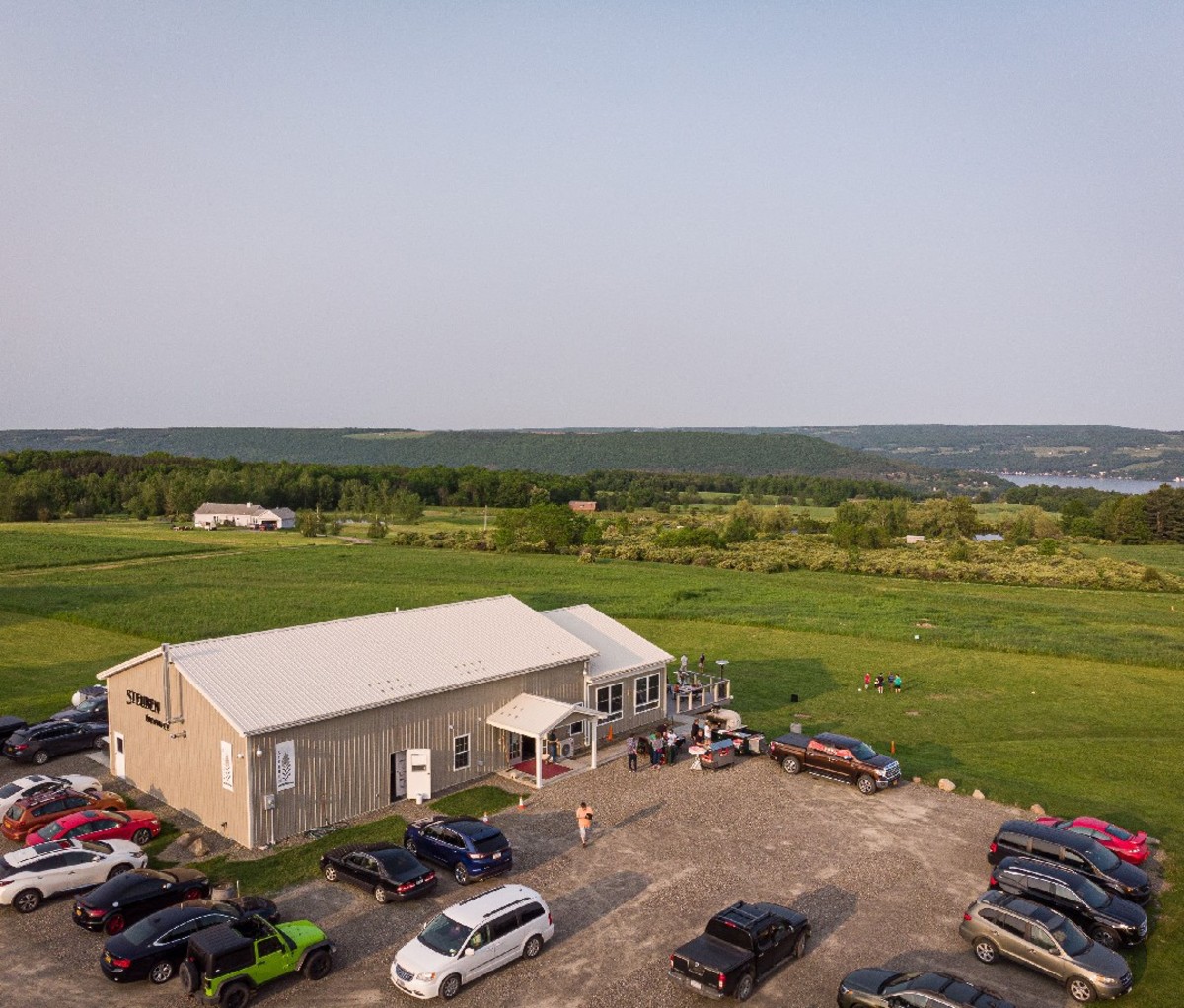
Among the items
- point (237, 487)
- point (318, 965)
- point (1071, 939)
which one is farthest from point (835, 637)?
point (237, 487)

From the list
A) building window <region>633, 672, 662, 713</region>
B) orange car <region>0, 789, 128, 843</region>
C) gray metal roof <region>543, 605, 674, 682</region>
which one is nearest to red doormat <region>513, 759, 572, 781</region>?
gray metal roof <region>543, 605, 674, 682</region>

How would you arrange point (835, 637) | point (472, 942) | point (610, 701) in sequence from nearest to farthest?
point (472, 942)
point (610, 701)
point (835, 637)

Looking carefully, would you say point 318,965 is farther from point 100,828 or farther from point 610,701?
point 610,701

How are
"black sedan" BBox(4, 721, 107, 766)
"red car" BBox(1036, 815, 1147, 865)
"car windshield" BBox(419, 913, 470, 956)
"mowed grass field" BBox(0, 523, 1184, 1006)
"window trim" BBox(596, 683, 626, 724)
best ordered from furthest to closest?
"window trim" BBox(596, 683, 626, 724)
"mowed grass field" BBox(0, 523, 1184, 1006)
"black sedan" BBox(4, 721, 107, 766)
"red car" BBox(1036, 815, 1147, 865)
"car windshield" BBox(419, 913, 470, 956)

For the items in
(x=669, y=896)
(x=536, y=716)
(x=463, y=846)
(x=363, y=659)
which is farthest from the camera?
(x=536, y=716)

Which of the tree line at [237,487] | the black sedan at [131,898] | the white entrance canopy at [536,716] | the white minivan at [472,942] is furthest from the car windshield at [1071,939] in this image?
the tree line at [237,487]

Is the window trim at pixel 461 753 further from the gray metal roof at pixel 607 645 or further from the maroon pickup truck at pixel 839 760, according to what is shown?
the maroon pickup truck at pixel 839 760

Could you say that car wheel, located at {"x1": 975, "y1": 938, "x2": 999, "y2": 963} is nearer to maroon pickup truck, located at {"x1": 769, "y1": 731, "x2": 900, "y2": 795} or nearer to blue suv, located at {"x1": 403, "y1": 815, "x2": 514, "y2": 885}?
maroon pickup truck, located at {"x1": 769, "y1": 731, "x2": 900, "y2": 795}
